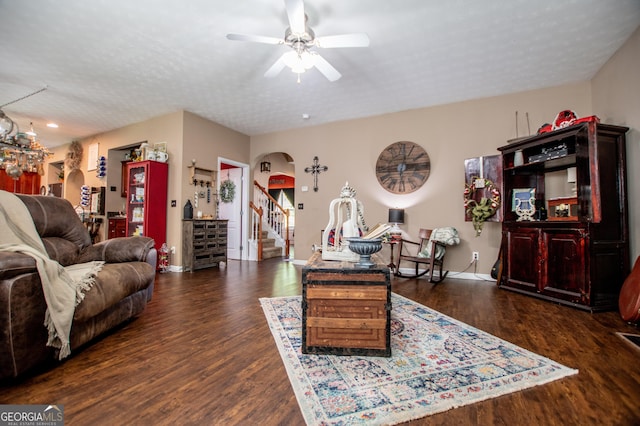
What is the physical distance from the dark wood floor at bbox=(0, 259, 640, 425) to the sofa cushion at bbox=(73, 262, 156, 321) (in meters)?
0.30

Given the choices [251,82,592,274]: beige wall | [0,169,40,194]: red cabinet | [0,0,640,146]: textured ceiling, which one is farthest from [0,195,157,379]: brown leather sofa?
[0,169,40,194]: red cabinet

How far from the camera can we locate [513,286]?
3480 mm

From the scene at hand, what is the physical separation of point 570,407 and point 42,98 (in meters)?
7.00

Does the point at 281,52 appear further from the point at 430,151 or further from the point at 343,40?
the point at 430,151

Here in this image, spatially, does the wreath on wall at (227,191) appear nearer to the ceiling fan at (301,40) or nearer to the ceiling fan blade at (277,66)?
the ceiling fan blade at (277,66)

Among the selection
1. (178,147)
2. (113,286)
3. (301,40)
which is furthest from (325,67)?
(178,147)

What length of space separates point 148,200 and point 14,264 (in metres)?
3.60

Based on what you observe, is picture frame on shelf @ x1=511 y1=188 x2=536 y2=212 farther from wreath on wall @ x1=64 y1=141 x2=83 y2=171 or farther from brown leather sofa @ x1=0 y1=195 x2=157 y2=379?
wreath on wall @ x1=64 y1=141 x2=83 y2=171

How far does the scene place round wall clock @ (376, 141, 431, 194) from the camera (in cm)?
458

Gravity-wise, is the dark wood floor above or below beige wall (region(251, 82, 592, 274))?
below

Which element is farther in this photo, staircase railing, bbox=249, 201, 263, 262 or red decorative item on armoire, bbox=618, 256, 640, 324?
staircase railing, bbox=249, 201, 263, 262

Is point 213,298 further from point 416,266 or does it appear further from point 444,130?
point 444,130

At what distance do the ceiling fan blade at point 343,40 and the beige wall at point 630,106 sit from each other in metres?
2.80

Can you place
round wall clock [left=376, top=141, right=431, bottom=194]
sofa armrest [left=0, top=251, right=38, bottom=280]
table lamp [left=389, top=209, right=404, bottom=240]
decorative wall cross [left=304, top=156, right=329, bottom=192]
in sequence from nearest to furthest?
sofa armrest [left=0, top=251, right=38, bottom=280] < table lamp [left=389, top=209, right=404, bottom=240] < round wall clock [left=376, top=141, right=431, bottom=194] < decorative wall cross [left=304, top=156, right=329, bottom=192]
